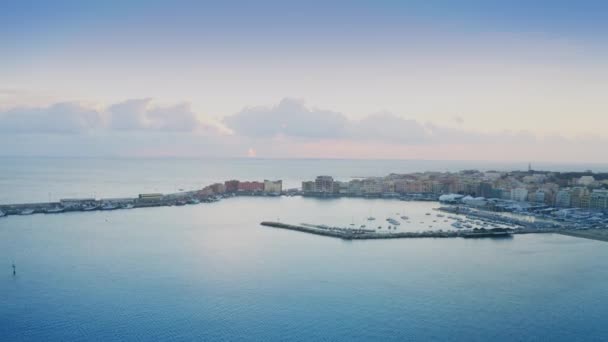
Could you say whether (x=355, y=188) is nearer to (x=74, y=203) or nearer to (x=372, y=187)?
(x=372, y=187)

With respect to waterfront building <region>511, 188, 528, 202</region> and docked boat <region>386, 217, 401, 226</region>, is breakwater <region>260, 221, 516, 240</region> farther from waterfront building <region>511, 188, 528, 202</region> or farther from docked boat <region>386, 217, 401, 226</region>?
waterfront building <region>511, 188, 528, 202</region>

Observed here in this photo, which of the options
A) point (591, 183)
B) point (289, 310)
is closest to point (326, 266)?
point (289, 310)

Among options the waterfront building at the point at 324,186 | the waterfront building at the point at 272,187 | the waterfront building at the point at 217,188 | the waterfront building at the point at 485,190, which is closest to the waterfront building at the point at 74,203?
the waterfront building at the point at 217,188

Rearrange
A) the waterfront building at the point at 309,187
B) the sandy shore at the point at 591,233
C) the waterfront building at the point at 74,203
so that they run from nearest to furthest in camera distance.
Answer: the sandy shore at the point at 591,233
the waterfront building at the point at 74,203
the waterfront building at the point at 309,187

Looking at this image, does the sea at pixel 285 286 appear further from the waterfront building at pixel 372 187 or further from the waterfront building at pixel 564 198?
the waterfront building at pixel 372 187

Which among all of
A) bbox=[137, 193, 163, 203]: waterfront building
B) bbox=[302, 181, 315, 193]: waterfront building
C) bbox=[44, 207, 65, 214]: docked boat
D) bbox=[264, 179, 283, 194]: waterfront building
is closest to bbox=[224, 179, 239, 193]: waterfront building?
bbox=[264, 179, 283, 194]: waterfront building

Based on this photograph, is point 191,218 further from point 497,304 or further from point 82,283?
point 497,304
